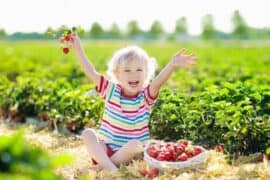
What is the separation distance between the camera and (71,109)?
22.7ft

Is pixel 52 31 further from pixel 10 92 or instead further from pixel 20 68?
pixel 20 68

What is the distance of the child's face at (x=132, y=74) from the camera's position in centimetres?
509

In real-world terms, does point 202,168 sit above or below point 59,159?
below

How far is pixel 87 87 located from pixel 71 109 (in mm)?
781

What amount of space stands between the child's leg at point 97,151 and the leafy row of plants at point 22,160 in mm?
2771

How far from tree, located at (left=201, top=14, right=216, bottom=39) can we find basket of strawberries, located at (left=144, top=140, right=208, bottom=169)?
76873 millimetres

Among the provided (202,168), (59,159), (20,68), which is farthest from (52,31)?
(20,68)

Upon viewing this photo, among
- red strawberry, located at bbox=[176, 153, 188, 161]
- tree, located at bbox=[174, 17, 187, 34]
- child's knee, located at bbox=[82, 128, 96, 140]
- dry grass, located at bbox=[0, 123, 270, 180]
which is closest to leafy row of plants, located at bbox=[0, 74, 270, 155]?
dry grass, located at bbox=[0, 123, 270, 180]

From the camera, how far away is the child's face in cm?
509

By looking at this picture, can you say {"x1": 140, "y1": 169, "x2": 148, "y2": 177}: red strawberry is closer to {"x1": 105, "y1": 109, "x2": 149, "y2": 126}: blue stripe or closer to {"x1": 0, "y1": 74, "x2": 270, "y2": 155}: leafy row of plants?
{"x1": 105, "y1": 109, "x2": 149, "y2": 126}: blue stripe

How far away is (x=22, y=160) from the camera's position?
7.38ft

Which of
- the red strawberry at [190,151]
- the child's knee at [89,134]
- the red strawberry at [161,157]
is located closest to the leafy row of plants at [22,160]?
the red strawberry at [161,157]

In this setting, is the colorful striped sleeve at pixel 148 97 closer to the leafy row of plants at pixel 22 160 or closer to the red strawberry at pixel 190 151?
the red strawberry at pixel 190 151

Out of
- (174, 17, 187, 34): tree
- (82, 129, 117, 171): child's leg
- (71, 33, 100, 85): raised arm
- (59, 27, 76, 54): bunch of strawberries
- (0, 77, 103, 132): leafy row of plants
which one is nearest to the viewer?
(82, 129, 117, 171): child's leg
